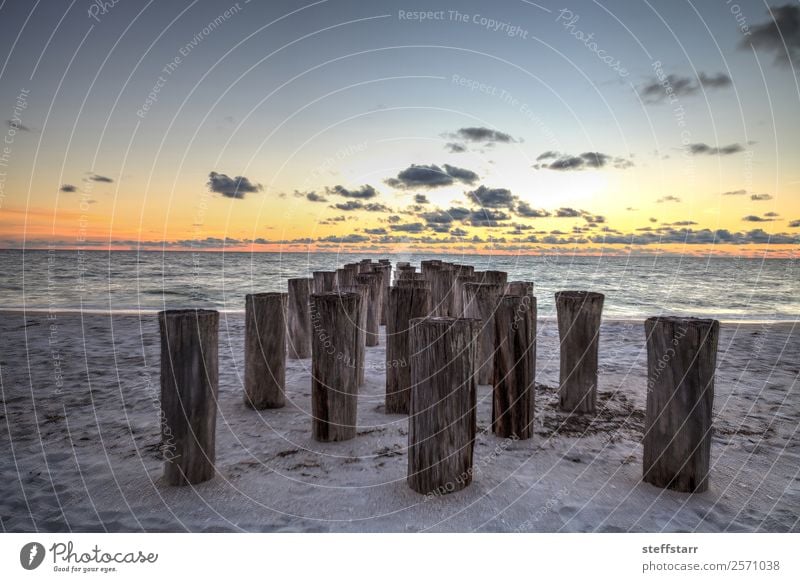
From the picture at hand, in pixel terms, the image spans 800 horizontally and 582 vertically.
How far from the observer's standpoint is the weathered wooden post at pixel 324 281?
7266mm

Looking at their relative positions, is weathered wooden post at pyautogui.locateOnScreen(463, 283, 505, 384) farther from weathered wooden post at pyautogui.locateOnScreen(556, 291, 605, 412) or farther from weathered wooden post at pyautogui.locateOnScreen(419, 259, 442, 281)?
weathered wooden post at pyautogui.locateOnScreen(419, 259, 442, 281)

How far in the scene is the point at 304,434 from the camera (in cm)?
427

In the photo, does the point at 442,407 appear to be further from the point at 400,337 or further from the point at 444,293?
the point at 444,293

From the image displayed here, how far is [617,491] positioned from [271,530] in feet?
7.81

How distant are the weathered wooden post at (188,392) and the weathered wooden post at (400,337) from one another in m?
1.90

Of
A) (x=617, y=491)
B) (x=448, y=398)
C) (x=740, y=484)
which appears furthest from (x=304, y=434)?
(x=740, y=484)

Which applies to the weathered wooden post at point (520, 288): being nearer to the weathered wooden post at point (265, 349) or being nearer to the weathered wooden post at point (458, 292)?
the weathered wooden post at point (458, 292)

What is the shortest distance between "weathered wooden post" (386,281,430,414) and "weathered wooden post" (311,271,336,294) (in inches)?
103

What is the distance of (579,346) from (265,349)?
10.6ft

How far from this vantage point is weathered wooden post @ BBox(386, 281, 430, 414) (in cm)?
469

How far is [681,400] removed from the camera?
3.22 meters

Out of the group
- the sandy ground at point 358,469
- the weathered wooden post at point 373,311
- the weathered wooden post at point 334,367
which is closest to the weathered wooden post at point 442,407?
the sandy ground at point 358,469

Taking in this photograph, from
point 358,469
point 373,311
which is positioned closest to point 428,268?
point 373,311
